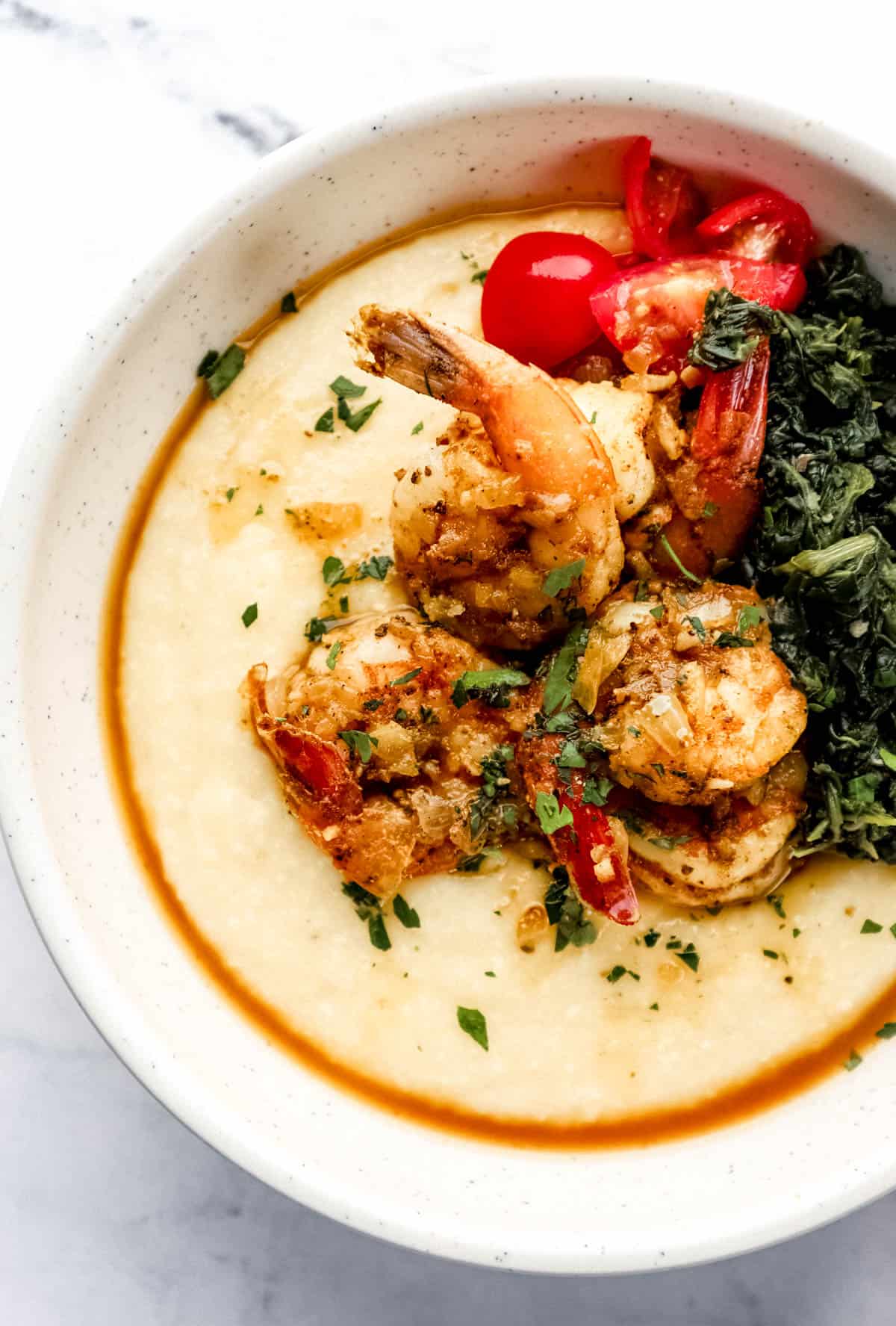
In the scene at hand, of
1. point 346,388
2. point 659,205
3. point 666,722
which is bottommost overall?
point 666,722

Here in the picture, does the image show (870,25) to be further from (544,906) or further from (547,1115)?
(547,1115)

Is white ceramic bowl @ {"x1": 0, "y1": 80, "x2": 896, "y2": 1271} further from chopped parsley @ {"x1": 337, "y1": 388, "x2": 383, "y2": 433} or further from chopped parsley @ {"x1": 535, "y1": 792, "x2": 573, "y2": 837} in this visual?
chopped parsley @ {"x1": 535, "y1": 792, "x2": 573, "y2": 837}

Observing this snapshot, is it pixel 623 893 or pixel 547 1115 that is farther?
pixel 547 1115

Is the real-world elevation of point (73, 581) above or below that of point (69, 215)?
below

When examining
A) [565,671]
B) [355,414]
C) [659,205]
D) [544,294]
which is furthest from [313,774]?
[659,205]

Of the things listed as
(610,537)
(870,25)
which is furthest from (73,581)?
(870,25)

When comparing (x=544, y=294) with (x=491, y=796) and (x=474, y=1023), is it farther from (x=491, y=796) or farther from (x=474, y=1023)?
(x=474, y=1023)

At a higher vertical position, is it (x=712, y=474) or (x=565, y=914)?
(x=712, y=474)

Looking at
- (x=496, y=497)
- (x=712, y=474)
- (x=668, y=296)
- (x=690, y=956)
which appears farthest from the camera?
(x=690, y=956)
